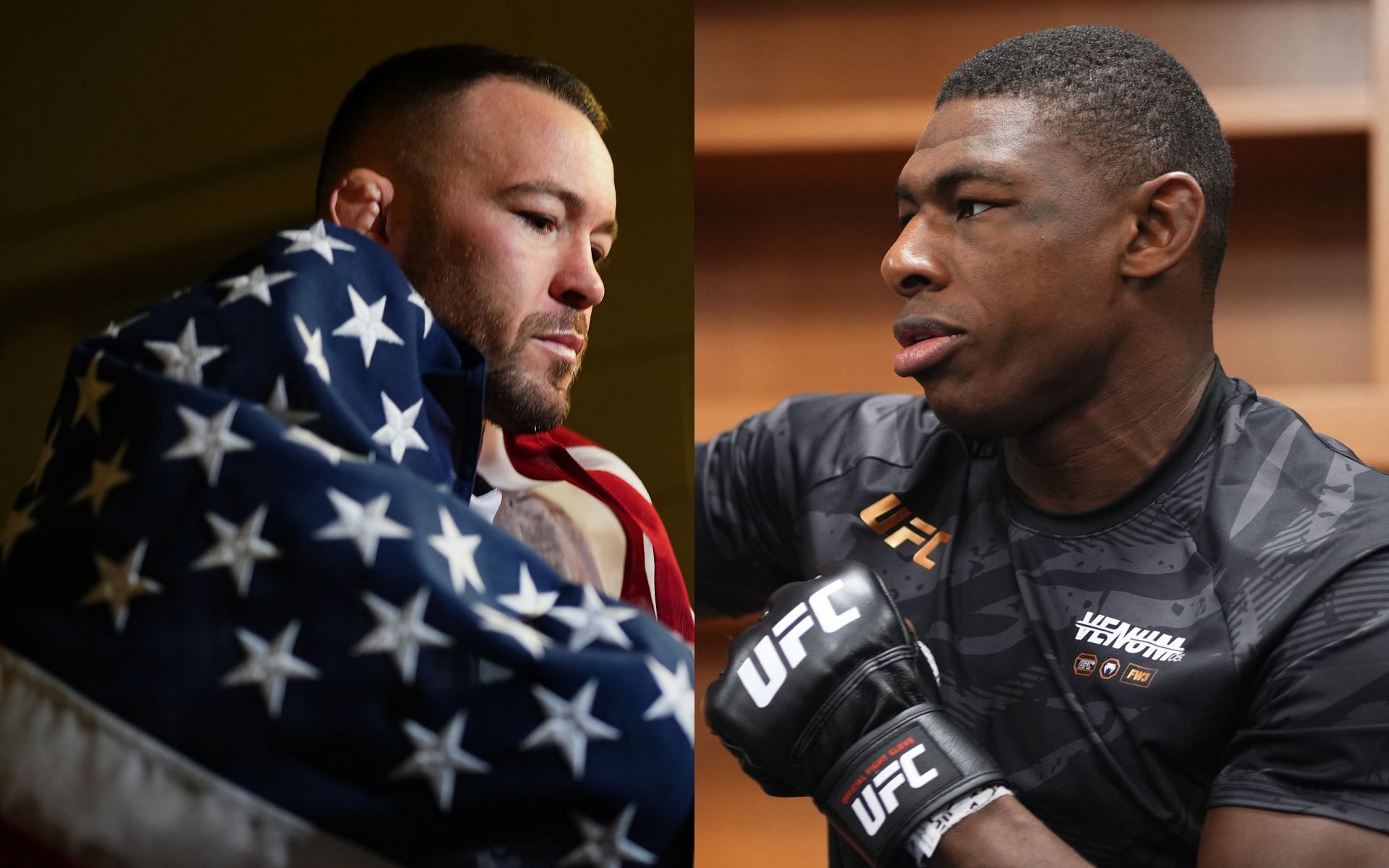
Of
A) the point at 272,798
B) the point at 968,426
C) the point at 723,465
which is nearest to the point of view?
the point at 272,798

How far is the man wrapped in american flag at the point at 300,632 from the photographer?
3.19 feet

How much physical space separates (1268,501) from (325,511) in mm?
819

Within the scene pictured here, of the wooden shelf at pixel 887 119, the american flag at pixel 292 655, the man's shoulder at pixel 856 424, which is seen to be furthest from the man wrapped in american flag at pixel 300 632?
the wooden shelf at pixel 887 119

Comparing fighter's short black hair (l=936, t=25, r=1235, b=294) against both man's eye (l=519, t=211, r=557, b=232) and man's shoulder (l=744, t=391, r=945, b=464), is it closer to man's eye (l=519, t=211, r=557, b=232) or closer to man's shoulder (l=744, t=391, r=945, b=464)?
man's shoulder (l=744, t=391, r=945, b=464)

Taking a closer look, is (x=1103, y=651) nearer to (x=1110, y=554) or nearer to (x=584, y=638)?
(x=1110, y=554)

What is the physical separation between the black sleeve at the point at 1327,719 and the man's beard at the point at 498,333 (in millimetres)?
702

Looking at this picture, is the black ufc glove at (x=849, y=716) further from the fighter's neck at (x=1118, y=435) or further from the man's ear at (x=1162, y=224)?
the man's ear at (x=1162, y=224)

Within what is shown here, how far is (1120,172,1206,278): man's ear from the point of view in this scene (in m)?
1.04

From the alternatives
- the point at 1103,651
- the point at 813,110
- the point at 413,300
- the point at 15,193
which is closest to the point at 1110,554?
the point at 1103,651

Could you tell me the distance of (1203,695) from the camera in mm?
972

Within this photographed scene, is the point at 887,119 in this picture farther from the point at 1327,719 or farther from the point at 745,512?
the point at 1327,719

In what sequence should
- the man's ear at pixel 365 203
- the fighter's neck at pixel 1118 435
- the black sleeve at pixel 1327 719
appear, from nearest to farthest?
the black sleeve at pixel 1327 719 < the fighter's neck at pixel 1118 435 < the man's ear at pixel 365 203

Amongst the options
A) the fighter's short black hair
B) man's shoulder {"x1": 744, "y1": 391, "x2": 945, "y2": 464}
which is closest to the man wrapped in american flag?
man's shoulder {"x1": 744, "y1": 391, "x2": 945, "y2": 464}

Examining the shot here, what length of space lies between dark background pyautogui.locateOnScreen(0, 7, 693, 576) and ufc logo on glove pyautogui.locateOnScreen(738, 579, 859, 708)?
16cm
